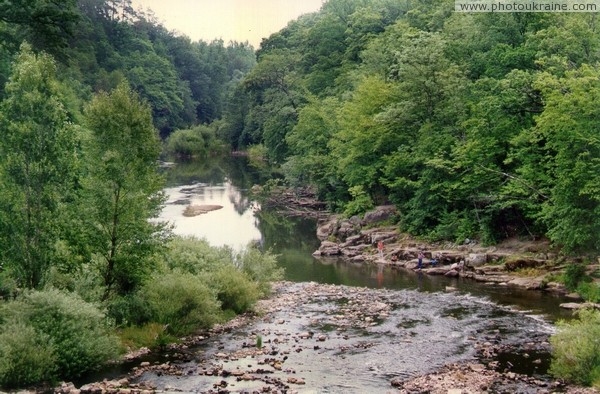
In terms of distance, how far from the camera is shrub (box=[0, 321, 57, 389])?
64.0 ft

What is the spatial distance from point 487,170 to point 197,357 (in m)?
25.5

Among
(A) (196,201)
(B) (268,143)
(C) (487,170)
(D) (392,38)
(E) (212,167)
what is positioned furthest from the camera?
(E) (212,167)

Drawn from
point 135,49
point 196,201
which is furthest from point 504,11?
point 135,49

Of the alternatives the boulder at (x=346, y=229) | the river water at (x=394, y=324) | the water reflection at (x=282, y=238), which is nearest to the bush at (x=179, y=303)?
the river water at (x=394, y=324)

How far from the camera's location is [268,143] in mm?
87562

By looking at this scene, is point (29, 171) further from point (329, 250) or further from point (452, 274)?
point (329, 250)

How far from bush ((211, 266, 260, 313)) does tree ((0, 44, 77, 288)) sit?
923 centimetres

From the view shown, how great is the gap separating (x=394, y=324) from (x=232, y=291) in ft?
26.3

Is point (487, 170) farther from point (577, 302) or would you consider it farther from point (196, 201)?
point (196, 201)

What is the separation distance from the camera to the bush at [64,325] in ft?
68.5

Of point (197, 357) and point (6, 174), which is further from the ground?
point (6, 174)

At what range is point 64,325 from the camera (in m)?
21.2

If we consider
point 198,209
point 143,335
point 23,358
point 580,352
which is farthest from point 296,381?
point 198,209

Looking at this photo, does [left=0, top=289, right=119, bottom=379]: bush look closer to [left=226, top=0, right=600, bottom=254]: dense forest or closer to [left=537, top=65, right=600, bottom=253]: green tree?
[left=537, top=65, right=600, bottom=253]: green tree
